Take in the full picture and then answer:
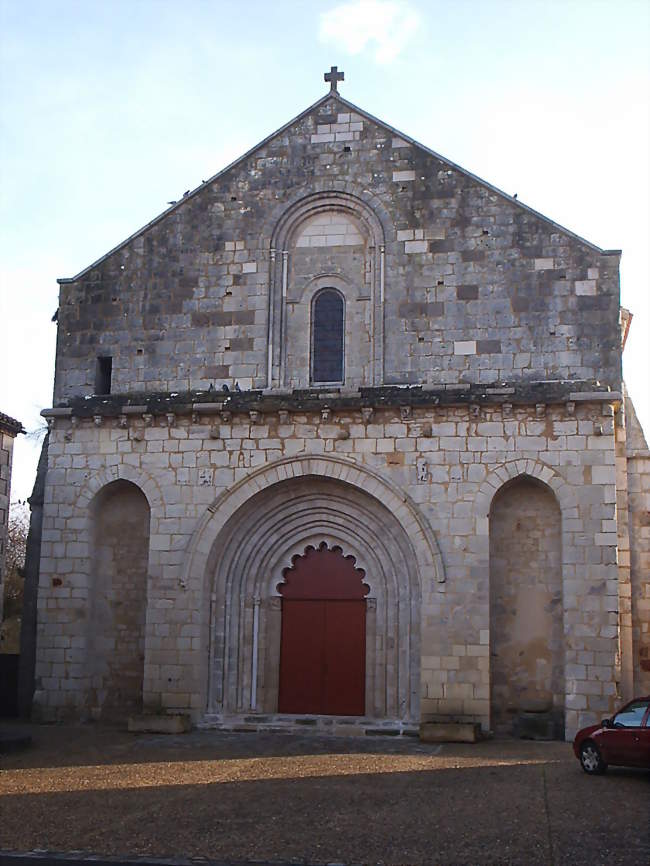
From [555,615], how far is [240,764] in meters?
5.80

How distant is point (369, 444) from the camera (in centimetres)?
1744

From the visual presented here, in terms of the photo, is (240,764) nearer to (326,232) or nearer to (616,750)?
(616,750)

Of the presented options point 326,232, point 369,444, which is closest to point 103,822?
point 369,444

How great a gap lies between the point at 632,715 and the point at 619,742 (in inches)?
16.6

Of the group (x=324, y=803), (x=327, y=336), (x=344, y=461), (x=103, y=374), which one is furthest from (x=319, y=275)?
(x=324, y=803)

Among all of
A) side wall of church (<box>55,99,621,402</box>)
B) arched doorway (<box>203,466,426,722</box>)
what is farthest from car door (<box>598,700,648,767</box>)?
side wall of church (<box>55,99,621,402</box>)

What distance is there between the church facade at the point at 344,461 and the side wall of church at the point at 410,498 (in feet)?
0.12

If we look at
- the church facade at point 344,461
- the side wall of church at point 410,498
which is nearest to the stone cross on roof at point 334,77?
the church facade at point 344,461

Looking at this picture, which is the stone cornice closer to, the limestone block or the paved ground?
the limestone block

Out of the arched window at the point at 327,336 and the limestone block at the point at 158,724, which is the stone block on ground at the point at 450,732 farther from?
the arched window at the point at 327,336

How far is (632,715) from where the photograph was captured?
41.6 feet

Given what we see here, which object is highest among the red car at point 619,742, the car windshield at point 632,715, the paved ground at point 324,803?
the car windshield at point 632,715

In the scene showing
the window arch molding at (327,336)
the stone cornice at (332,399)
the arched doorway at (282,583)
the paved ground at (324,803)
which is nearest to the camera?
the paved ground at (324,803)

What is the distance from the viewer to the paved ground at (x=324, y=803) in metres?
8.95
